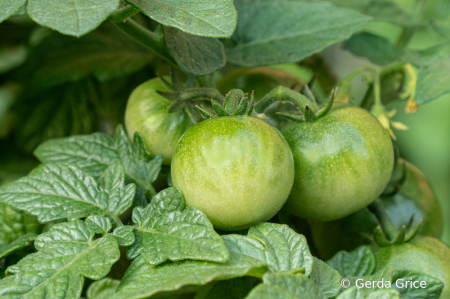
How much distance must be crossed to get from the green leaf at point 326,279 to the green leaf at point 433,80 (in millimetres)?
289

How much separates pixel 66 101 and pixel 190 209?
560 mm

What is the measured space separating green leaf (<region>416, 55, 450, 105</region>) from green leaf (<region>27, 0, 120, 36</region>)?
17.1 inches

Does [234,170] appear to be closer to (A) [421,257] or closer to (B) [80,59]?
(A) [421,257]

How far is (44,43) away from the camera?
74 cm

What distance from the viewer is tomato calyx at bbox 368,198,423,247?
50 cm

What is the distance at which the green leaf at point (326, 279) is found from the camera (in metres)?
0.36

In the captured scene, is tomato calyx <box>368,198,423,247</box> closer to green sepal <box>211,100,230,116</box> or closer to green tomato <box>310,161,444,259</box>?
green tomato <box>310,161,444,259</box>

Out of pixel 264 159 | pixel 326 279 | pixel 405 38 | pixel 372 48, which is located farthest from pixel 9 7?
pixel 405 38

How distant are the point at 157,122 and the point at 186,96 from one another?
58 millimetres

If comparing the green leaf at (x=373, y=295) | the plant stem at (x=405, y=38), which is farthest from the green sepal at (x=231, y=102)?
the plant stem at (x=405, y=38)

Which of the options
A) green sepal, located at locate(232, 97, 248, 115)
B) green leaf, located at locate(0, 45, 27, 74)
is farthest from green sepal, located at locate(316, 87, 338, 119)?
green leaf, located at locate(0, 45, 27, 74)

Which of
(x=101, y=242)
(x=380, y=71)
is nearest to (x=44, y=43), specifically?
(x=101, y=242)

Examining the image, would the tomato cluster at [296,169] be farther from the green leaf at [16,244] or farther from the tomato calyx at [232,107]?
the green leaf at [16,244]

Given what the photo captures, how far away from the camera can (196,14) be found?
36 centimetres
